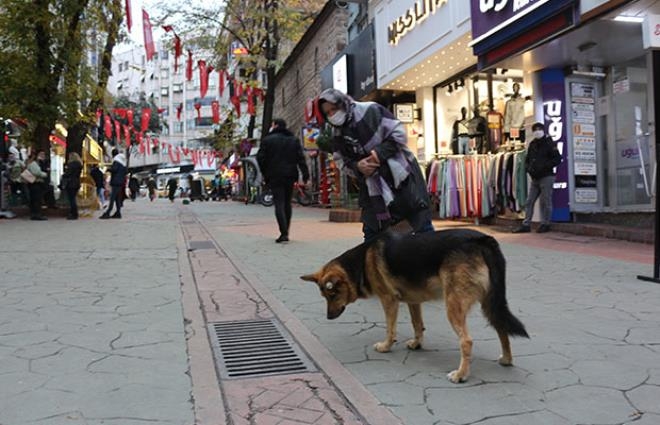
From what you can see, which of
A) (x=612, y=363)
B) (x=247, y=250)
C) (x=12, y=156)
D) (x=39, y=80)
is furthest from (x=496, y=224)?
(x=12, y=156)

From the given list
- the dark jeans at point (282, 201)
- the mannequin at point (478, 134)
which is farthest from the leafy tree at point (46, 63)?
the mannequin at point (478, 134)

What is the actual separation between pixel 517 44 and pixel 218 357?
7.48 meters

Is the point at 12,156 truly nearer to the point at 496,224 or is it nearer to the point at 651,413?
the point at 496,224

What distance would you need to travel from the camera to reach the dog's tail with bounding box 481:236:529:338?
2967mm

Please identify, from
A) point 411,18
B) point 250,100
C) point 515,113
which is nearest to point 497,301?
point 515,113

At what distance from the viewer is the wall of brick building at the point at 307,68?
20.6 m

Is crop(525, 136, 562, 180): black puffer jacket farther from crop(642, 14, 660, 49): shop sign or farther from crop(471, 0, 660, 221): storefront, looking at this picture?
crop(642, 14, 660, 49): shop sign

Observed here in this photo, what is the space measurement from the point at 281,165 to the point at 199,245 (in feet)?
6.12

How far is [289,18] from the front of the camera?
2530 cm

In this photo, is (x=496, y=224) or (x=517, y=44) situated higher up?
(x=517, y=44)

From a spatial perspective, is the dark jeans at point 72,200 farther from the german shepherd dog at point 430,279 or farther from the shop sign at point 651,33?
the shop sign at point 651,33

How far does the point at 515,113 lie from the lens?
11320mm

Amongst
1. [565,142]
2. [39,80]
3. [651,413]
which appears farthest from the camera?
[39,80]

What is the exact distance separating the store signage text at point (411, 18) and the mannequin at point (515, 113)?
228cm
